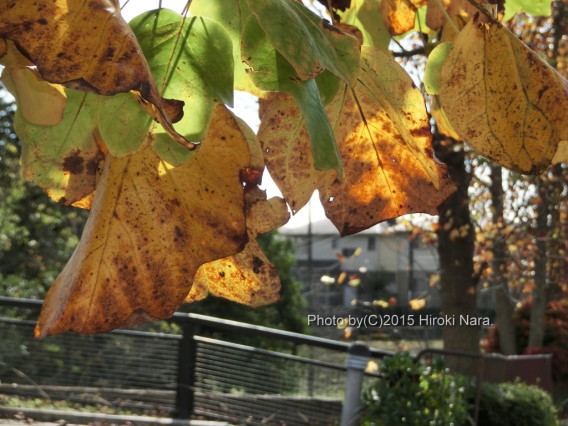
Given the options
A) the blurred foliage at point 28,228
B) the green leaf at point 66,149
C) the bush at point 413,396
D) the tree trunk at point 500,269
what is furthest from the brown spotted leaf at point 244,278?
the blurred foliage at point 28,228

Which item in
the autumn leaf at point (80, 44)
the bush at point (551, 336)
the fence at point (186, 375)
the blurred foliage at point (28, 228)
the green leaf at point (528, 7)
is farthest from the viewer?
the bush at point (551, 336)

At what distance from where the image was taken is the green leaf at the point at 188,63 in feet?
1.32

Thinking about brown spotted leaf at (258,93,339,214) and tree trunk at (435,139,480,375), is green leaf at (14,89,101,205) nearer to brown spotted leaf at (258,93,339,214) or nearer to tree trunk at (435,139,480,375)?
brown spotted leaf at (258,93,339,214)

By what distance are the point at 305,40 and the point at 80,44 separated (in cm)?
12

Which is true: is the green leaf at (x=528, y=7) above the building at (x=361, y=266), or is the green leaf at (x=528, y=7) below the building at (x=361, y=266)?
below

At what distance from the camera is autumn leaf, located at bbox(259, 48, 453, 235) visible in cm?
56

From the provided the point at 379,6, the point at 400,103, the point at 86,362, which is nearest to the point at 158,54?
the point at 400,103

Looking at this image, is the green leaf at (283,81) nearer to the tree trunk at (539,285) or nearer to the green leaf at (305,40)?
the green leaf at (305,40)

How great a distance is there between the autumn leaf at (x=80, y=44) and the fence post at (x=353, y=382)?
14.5 feet

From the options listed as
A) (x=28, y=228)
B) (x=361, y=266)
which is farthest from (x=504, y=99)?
(x=361, y=266)

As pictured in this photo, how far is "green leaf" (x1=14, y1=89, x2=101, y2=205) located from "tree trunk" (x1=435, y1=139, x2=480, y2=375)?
19.8 feet

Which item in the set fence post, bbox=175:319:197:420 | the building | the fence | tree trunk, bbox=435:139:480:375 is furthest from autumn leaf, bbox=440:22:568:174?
the building

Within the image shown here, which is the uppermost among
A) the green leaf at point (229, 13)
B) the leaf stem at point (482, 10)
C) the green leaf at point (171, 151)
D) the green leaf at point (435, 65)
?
the leaf stem at point (482, 10)

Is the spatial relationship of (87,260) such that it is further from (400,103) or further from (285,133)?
(400,103)
